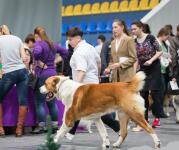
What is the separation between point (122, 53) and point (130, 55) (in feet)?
0.39

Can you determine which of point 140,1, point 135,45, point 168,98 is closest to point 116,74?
point 135,45

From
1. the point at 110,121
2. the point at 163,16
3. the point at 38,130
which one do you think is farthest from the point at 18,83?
the point at 163,16

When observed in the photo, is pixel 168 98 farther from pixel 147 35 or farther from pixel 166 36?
pixel 147 35

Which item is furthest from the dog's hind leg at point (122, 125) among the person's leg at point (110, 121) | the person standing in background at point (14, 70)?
the person standing in background at point (14, 70)

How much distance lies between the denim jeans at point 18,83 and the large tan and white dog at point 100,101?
1.21 m

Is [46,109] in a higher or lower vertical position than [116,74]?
lower

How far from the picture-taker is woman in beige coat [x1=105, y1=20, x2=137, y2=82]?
8.12 meters

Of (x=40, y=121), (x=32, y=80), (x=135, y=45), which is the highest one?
(x=135, y=45)

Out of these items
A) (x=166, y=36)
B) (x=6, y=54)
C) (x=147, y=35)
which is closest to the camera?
(x=6, y=54)

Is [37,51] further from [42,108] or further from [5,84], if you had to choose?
[42,108]

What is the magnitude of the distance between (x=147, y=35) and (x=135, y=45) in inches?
10.9

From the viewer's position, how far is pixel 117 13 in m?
19.1

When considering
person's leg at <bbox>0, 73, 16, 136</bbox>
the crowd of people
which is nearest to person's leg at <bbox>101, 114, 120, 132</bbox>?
the crowd of people

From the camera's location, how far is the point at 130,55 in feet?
26.8
